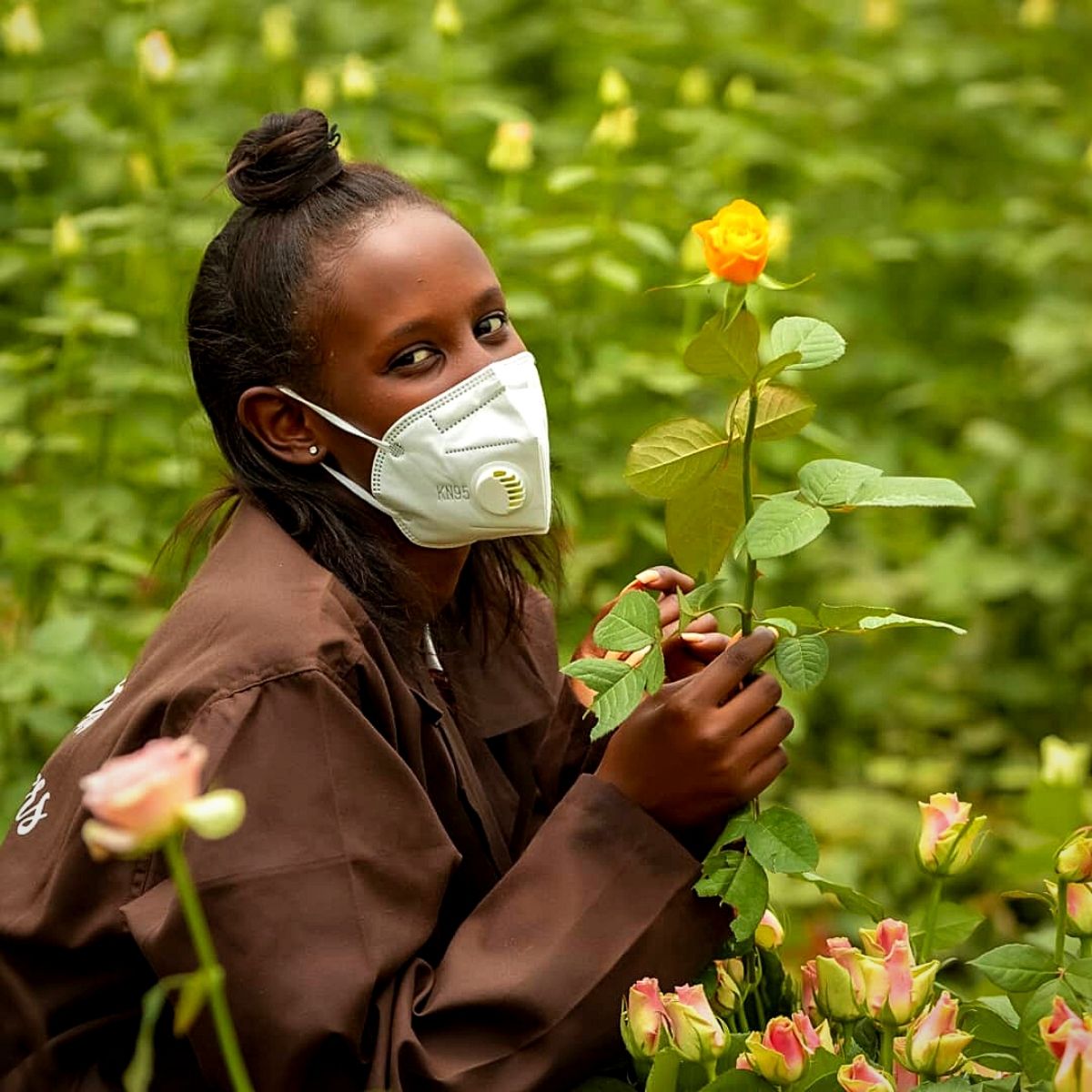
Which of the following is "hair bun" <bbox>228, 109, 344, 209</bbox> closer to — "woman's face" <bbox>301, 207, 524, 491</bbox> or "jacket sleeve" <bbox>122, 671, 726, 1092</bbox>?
"woman's face" <bbox>301, 207, 524, 491</bbox>

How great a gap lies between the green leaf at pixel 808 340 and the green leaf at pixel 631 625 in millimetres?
238

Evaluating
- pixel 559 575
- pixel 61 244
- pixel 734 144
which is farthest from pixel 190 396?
pixel 734 144

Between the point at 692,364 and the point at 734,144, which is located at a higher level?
the point at 692,364

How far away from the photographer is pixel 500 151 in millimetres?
3070

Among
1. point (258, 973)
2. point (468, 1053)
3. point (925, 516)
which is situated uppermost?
point (258, 973)

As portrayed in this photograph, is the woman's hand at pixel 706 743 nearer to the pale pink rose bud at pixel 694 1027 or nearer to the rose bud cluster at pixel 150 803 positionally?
the pale pink rose bud at pixel 694 1027

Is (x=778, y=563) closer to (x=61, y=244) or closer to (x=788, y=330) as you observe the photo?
(x=61, y=244)

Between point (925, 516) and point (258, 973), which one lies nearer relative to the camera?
point (258, 973)

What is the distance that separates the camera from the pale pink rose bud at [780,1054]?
1423 millimetres

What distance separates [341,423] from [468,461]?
134mm

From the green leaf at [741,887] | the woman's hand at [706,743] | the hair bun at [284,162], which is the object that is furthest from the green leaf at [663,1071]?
the hair bun at [284,162]

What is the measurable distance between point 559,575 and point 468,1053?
810mm

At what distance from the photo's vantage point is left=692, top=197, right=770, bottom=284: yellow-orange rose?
1428 mm

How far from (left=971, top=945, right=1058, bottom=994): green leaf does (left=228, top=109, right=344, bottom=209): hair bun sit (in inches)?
38.8
